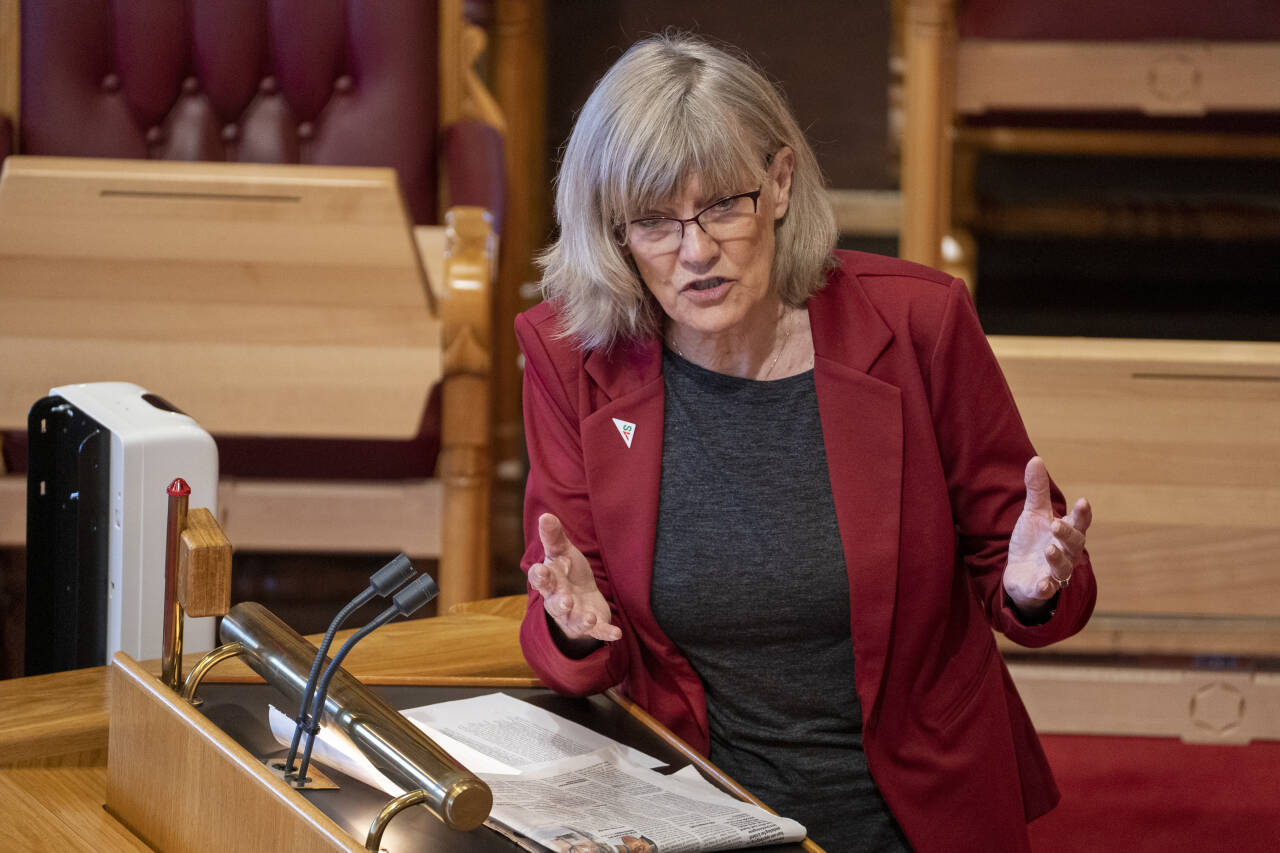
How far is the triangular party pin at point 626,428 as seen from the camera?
125 cm

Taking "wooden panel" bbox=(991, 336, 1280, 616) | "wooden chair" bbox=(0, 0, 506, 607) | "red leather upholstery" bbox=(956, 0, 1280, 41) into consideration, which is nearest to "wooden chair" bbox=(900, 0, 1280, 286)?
"red leather upholstery" bbox=(956, 0, 1280, 41)

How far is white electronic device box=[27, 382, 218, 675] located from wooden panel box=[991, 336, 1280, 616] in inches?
43.4

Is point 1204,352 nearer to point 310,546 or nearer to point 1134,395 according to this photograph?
point 1134,395

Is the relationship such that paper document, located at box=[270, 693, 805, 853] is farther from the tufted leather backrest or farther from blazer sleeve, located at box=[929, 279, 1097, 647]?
the tufted leather backrest

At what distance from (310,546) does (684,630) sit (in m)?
0.95

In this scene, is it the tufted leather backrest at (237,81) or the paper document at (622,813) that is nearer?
the paper document at (622,813)

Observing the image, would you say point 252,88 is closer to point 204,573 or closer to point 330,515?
point 330,515

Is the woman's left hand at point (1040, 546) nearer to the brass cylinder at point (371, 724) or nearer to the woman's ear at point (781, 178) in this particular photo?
the woman's ear at point (781, 178)

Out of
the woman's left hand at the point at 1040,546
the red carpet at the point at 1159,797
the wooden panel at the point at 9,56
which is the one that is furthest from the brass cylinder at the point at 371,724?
the wooden panel at the point at 9,56

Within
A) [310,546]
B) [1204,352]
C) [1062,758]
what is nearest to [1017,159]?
[1204,352]

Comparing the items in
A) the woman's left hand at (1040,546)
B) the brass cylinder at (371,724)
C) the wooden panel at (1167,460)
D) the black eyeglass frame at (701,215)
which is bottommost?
the wooden panel at (1167,460)

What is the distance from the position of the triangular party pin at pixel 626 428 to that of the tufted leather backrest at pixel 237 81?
1.38 m

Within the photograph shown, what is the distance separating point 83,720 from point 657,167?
1.91ft

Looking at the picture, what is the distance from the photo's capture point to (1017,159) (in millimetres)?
2605
